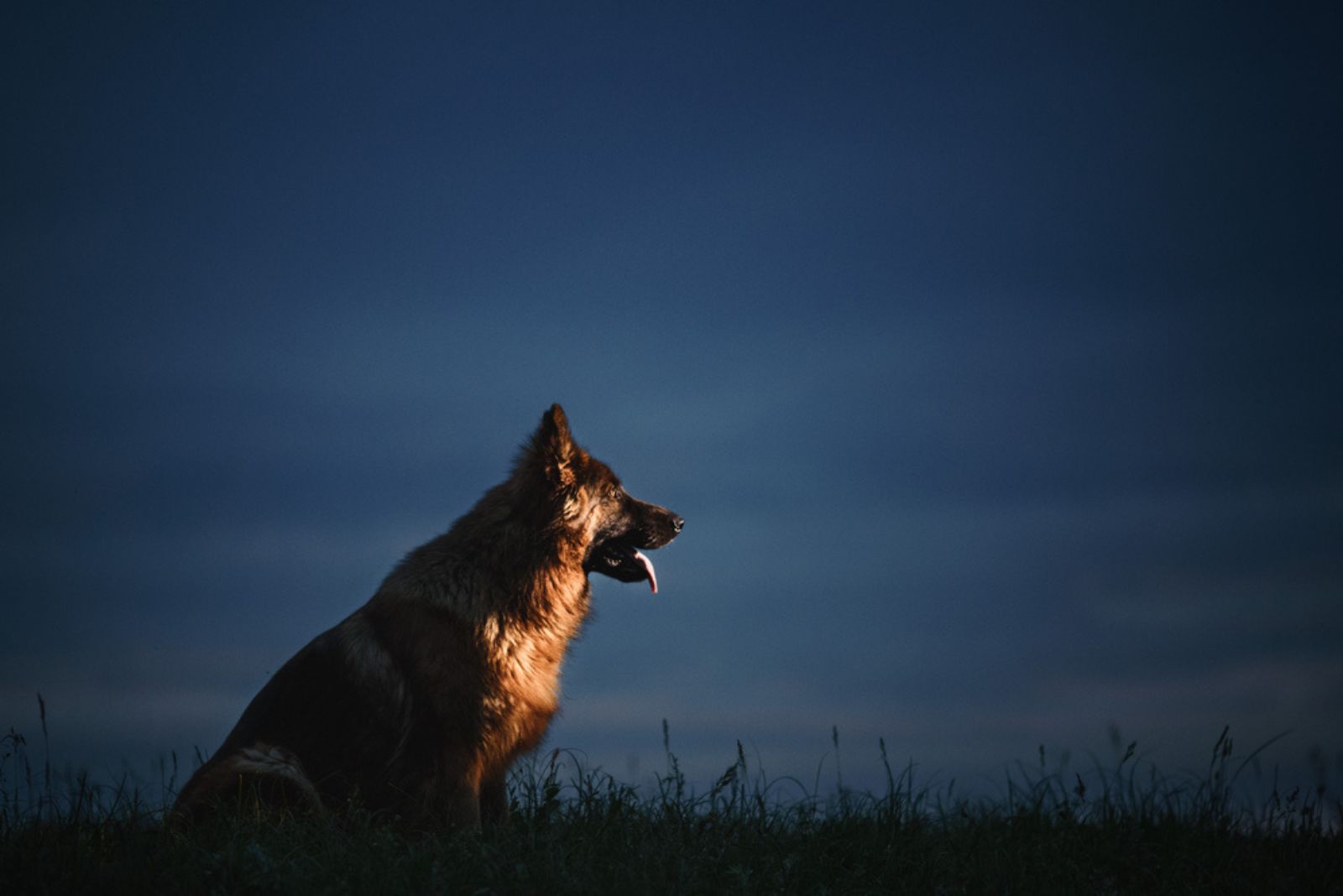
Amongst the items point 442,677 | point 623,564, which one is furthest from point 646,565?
point 442,677

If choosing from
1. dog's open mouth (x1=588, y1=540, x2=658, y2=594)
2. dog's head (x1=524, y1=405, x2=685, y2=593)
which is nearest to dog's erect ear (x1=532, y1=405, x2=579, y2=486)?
dog's head (x1=524, y1=405, x2=685, y2=593)

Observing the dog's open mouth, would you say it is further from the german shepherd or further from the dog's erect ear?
the dog's erect ear

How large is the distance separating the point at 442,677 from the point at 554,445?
1739 millimetres

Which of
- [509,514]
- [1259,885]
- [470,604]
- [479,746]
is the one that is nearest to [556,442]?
[509,514]

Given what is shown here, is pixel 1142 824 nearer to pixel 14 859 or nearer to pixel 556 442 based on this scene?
pixel 556 442

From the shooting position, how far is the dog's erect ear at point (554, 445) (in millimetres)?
6750

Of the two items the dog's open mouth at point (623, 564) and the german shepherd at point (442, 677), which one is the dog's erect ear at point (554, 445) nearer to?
the german shepherd at point (442, 677)

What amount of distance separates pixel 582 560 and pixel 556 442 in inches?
35.0

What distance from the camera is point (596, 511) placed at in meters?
7.12

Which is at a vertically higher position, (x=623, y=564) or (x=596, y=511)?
(x=596, y=511)

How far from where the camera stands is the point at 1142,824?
6.43 m

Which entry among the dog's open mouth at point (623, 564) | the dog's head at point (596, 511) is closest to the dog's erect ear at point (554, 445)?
the dog's head at point (596, 511)

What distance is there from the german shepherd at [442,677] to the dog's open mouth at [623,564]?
6.4 inches

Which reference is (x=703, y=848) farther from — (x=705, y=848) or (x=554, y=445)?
(x=554, y=445)
